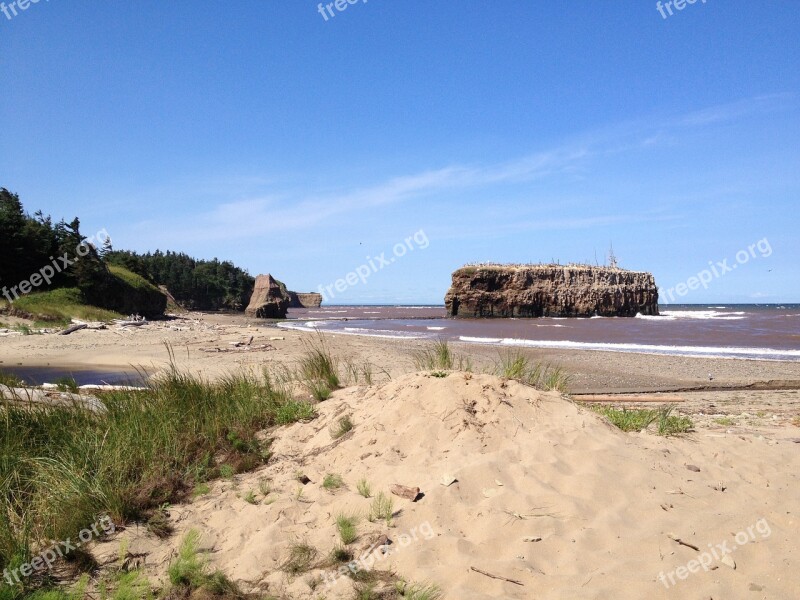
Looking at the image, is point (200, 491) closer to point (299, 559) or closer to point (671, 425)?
point (299, 559)

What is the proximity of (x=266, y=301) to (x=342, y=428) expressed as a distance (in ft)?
151

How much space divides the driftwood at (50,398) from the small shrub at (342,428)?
8.98 feet

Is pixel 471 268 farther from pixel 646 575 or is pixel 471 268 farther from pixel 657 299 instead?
pixel 646 575

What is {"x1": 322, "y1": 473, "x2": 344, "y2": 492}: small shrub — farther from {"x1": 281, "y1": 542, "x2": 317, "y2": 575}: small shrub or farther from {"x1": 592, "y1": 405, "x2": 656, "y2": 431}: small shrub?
{"x1": 592, "y1": 405, "x2": 656, "y2": 431}: small shrub

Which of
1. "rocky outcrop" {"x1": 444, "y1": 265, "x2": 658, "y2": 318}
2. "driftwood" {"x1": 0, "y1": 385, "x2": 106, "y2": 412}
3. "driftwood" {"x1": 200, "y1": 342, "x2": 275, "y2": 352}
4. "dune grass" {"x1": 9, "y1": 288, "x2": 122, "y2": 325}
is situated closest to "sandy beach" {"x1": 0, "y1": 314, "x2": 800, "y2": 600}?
"driftwood" {"x1": 0, "y1": 385, "x2": 106, "y2": 412}

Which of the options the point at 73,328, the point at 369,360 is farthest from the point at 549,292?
the point at 73,328

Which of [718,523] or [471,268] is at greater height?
[471,268]

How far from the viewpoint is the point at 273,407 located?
6418 millimetres

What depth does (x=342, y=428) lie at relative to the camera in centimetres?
564

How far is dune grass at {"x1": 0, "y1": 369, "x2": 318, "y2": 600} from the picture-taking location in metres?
3.96

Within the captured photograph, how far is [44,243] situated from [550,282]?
52.1 m

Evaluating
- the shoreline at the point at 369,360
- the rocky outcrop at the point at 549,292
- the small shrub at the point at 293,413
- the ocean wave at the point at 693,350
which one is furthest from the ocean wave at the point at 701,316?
the small shrub at the point at 293,413

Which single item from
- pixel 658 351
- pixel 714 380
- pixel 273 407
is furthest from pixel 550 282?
pixel 273 407

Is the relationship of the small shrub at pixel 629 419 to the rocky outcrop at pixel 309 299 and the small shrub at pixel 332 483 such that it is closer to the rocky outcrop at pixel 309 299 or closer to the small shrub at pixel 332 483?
the small shrub at pixel 332 483
